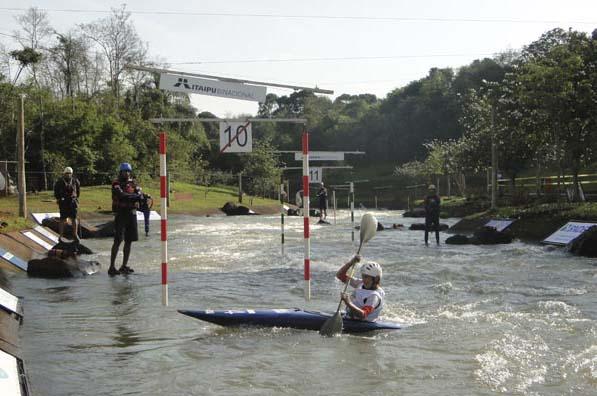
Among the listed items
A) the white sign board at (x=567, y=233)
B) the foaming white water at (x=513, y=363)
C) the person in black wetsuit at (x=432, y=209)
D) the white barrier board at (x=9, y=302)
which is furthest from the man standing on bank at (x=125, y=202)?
the white sign board at (x=567, y=233)

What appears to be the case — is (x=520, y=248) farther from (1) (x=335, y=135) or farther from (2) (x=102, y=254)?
(1) (x=335, y=135)

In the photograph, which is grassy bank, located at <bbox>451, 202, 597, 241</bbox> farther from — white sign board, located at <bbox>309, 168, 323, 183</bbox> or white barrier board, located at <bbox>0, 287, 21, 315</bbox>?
white barrier board, located at <bbox>0, 287, 21, 315</bbox>

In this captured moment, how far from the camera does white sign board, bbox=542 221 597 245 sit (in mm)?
17469

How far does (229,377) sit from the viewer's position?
216 inches

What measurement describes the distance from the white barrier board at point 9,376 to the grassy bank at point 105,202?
9716mm

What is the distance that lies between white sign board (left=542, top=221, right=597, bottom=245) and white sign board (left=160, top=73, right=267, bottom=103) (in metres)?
11.4

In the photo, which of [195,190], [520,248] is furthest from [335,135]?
[520,248]

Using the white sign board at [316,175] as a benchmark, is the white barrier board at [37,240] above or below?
below

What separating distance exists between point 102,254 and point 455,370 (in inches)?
446

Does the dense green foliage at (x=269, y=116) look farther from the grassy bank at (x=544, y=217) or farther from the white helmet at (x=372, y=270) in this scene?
the white helmet at (x=372, y=270)

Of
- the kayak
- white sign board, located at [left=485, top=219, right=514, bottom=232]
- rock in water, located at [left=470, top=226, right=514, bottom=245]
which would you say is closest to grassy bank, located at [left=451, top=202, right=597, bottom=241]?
white sign board, located at [left=485, top=219, right=514, bottom=232]

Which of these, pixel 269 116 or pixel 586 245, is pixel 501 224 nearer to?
pixel 586 245

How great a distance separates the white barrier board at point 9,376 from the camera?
441 cm

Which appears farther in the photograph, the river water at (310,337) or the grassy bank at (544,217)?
the grassy bank at (544,217)
